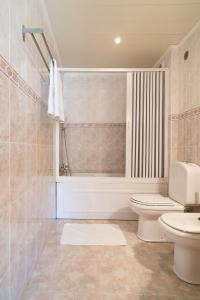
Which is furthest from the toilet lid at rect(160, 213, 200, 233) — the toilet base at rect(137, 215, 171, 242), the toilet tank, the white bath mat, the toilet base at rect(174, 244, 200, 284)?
the white bath mat

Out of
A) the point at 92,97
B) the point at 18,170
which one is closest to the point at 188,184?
the point at 18,170

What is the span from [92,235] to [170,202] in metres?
0.90

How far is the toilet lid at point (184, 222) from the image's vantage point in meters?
1.54

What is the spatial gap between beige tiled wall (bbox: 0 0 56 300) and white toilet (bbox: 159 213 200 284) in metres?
Answer: 1.02

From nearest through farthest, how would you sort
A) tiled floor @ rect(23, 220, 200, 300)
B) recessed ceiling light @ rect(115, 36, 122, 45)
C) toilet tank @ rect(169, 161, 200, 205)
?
tiled floor @ rect(23, 220, 200, 300) < toilet tank @ rect(169, 161, 200, 205) < recessed ceiling light @ rect(115, 36, 122, 45)

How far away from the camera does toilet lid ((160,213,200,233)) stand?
154cm

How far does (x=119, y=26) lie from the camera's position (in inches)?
93.1

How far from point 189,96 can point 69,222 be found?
2.08 metres

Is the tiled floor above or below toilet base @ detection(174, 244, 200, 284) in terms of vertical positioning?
below

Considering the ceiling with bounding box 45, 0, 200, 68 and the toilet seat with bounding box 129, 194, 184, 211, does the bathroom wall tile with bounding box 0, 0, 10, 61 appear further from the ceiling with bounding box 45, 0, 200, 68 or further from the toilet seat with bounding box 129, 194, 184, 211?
the toilet seat with bounding box 129, 194, 184, 211

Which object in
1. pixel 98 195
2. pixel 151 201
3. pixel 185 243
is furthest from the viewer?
pixel 98 195

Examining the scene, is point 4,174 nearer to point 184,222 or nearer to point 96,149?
point 184,222

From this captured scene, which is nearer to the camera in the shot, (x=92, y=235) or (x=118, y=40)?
(x=92, y=235)

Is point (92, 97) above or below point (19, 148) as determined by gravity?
above
